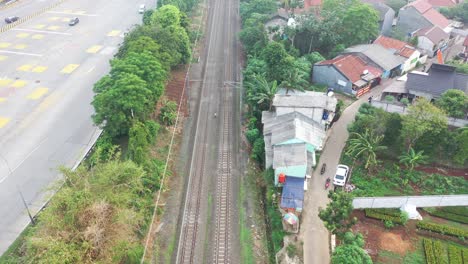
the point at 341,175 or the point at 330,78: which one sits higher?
the point at 330,78

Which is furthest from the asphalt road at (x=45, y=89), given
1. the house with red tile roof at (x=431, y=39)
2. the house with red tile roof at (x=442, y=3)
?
the house with red tile roof at (x=442, y=3)

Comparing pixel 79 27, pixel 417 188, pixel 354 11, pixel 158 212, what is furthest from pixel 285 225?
pixel 79 27

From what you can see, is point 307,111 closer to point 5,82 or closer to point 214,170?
point 214,170

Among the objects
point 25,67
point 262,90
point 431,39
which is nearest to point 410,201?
point 262,90

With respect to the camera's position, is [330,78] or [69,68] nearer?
[330,78]

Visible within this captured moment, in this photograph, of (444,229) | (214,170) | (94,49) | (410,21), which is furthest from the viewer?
(410,21)

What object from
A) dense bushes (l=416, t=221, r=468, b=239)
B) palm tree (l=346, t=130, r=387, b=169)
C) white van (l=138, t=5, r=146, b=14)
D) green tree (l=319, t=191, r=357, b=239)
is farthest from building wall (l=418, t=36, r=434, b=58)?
white van (l=138, t=5, r=146, b=14)
